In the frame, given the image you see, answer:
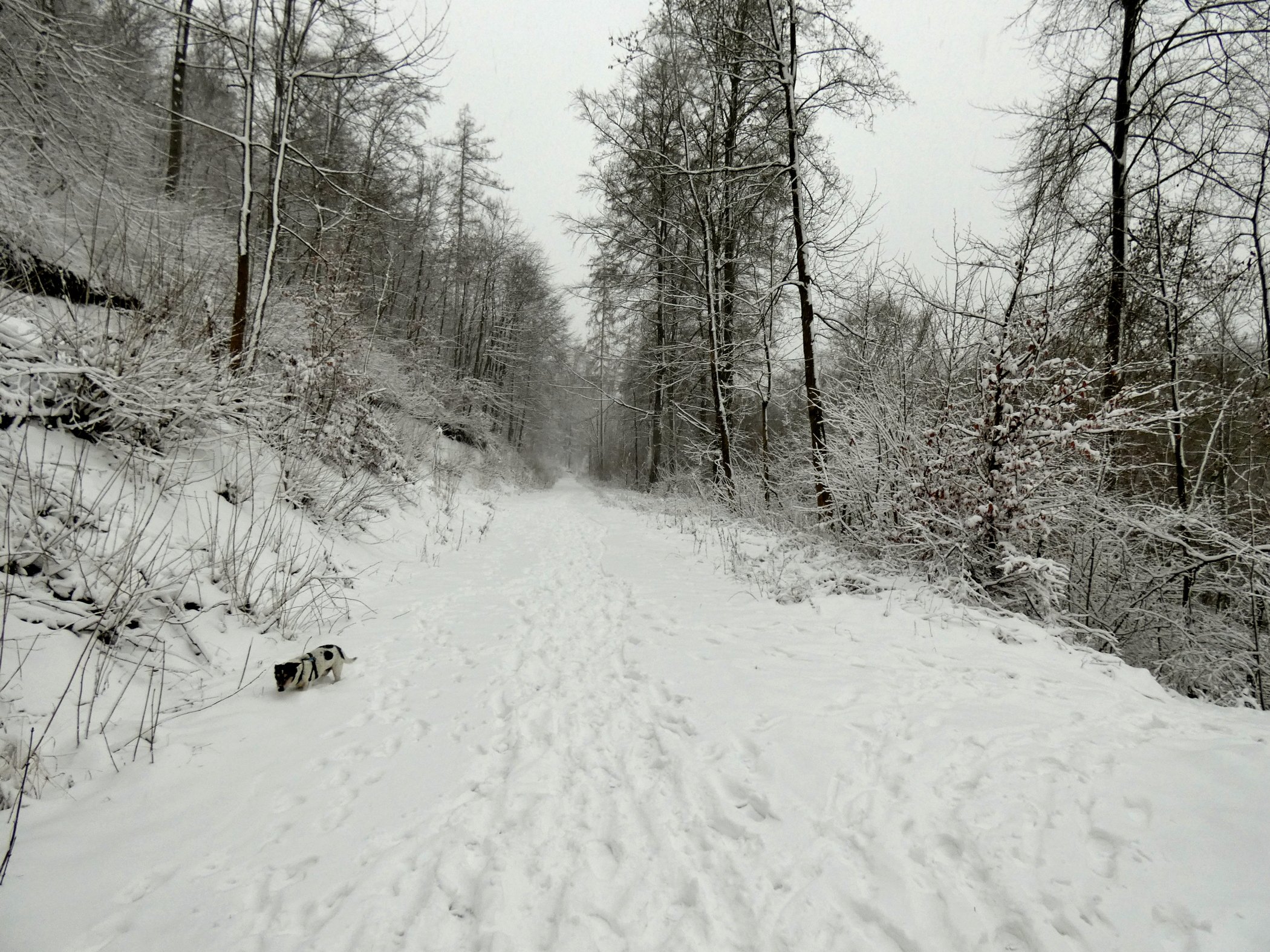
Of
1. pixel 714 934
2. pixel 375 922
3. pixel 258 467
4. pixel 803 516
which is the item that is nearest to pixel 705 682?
pixel 714 934

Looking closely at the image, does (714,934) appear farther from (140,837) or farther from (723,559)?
Answer: (723,559)

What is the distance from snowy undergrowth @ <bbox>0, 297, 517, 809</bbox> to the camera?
2.13 m

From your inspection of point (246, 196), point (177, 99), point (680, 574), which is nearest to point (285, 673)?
point (680, 574)

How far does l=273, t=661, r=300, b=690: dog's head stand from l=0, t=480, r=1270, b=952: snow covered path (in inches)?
5.0

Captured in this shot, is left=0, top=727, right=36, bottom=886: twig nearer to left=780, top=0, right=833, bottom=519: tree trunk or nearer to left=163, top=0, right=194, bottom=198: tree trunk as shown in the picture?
left=780, top=0, right=833, bottom=519: tree trunk

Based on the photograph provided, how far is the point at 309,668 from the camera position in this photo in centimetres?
286

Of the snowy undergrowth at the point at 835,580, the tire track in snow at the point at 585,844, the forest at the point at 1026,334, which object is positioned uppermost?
the forest at the point at 1026,334

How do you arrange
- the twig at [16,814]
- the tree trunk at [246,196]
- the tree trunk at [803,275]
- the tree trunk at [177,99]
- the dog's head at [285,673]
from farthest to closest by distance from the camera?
the tree trunk at [177,99] → the tree trunk at [803,275] → the tree trunk at [246,196] → the dog's head at [285,673] → the twig at [16,814]

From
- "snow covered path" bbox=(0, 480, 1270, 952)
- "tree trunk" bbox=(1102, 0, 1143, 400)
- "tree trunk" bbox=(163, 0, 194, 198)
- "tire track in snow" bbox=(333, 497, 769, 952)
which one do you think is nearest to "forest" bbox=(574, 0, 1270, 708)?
"tree trunk" bbox=(1102, 0, 1143, 400)

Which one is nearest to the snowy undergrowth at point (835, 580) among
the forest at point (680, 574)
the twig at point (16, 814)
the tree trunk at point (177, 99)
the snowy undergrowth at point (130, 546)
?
the forest at point (680, 574)

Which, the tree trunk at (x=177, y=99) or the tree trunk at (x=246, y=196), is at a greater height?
the tree trunk at (x=177, y=99)

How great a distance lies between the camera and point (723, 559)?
646cm

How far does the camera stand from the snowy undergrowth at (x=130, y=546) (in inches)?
83.9

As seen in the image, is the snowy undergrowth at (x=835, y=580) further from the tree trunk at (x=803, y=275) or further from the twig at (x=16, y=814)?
the twig at (x=16, y=814)
